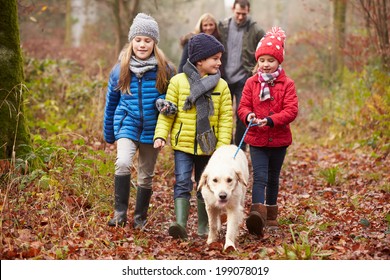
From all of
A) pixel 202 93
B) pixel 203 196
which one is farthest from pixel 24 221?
pixel 202 93

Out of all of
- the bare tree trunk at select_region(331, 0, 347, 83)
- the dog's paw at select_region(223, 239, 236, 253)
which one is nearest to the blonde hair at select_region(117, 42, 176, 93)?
the dog's paw at select_region(223, 239, 236, 253)

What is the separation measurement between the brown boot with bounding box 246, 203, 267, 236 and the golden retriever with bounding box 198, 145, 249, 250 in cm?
16

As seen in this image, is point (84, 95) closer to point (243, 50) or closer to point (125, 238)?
point (243, 50)

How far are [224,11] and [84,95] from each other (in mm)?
43338

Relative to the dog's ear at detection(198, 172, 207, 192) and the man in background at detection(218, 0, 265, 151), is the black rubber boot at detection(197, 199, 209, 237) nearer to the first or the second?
the dog's ear at detection(198, 172, 207, 192)

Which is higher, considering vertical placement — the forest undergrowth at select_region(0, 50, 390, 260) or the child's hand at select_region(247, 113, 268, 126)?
the child's hand at select_region(247, 113, 268, 126)

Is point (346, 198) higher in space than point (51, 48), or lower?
lower

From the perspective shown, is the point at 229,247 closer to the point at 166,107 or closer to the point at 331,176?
the point at 166,107

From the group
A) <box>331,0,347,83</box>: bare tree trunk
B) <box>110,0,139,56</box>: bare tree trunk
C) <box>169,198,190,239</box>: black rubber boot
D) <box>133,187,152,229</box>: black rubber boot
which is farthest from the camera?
<box>331,0,347,83</box>: bare tree trunk

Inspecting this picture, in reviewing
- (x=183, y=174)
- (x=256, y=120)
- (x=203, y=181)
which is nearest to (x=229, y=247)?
(x=203, y=181)

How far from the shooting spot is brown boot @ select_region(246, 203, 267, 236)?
5.76 m

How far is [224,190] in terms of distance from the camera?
5.27 meters

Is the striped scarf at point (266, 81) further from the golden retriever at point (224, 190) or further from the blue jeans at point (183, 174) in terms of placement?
the blue jeans at point (183, 174)

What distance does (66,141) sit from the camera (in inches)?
357
